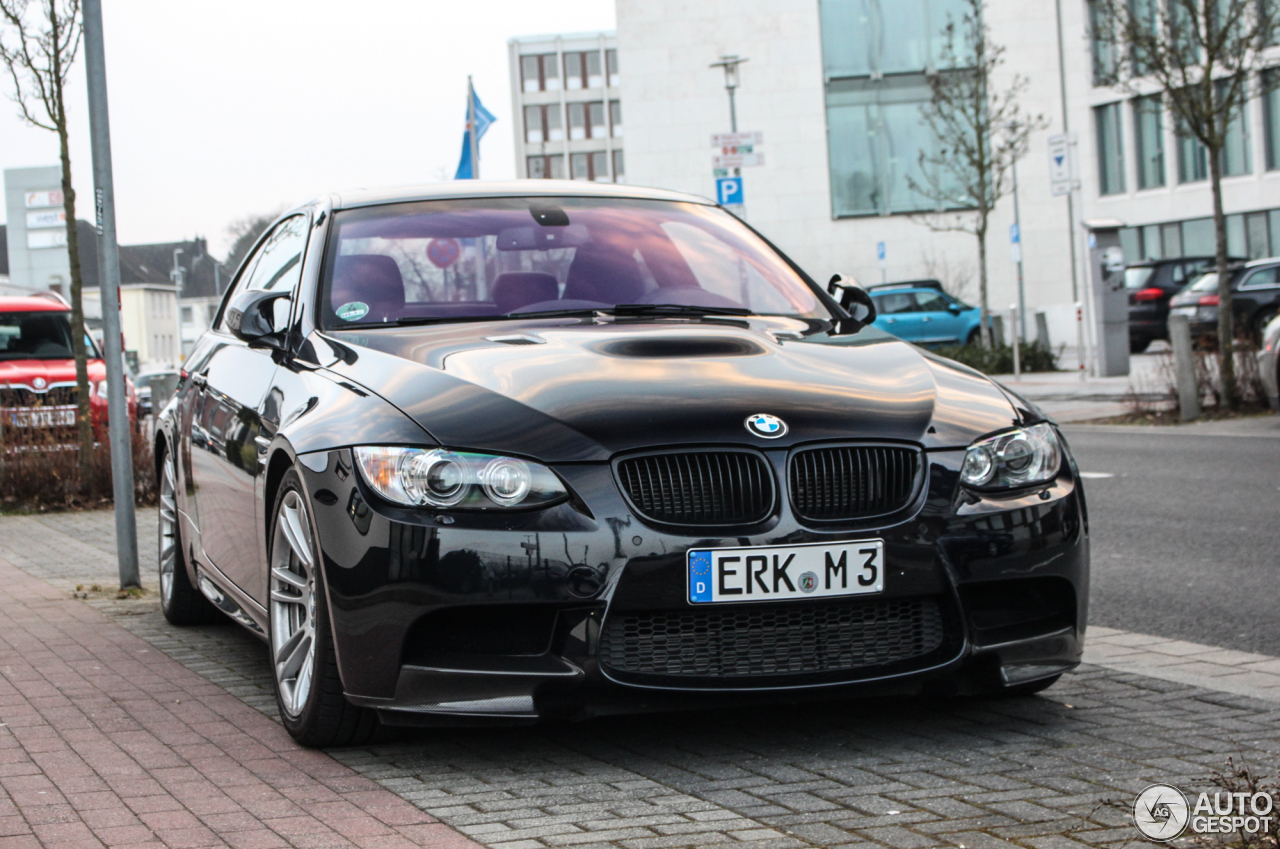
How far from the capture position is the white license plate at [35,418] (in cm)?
1305

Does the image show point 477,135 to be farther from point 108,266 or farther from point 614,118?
point 614,118

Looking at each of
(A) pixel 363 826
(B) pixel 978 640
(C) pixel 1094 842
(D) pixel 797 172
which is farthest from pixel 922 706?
(D) pixel 797 172

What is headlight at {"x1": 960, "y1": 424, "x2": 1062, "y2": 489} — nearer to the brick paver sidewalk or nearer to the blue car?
the brick paver sidewalk

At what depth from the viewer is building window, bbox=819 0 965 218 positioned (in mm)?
49500

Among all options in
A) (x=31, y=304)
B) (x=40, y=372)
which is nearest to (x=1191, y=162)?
(x=31, y=304)

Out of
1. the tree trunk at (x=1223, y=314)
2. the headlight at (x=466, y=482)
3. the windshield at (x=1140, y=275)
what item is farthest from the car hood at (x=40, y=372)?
the windshield at (x=1140, y=275)

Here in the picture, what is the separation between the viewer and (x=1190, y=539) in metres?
8.62

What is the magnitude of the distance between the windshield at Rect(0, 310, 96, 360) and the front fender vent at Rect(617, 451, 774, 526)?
1376cm

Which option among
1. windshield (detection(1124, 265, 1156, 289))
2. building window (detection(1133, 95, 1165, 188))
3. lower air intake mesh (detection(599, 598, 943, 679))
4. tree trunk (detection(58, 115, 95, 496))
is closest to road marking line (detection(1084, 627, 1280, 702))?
lower air intake mesh (detection(599, 598, 943, 679))

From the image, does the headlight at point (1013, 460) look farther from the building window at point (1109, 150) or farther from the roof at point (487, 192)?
the building window at point (1109, 150)

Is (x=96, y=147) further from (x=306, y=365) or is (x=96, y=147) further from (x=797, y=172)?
(x=797, y=172)

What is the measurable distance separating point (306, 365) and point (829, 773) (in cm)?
195

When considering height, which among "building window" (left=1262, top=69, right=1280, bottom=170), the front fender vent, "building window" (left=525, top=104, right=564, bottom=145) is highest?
"building window" (left=525, top=104, right=564, bottom=145)

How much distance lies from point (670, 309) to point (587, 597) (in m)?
1.49
